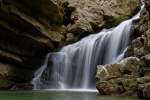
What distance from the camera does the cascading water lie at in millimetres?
12672

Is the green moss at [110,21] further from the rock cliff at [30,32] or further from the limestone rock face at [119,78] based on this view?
the limestone rock face at [119,78]

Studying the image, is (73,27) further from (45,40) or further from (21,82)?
(21,82)

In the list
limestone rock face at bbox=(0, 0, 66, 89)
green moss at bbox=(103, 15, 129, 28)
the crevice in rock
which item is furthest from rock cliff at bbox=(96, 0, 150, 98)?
green moss at bbox=(103, 15, 129, 28)

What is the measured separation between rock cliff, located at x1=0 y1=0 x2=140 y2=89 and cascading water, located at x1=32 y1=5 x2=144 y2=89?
1.26 metres

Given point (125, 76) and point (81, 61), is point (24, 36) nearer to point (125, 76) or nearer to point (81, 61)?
point (81, 61)

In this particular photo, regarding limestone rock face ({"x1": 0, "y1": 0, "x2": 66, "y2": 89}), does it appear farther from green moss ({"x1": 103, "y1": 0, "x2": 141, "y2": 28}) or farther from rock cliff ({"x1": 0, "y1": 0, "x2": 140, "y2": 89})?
green moss ({"x1": 103, "y1": 0, "x2": 141, "y2": 28})

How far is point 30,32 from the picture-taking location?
12281mm

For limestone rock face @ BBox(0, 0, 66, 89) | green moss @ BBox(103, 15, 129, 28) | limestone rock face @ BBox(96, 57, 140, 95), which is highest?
green moss @ BBox(103, 15, 129, 28)

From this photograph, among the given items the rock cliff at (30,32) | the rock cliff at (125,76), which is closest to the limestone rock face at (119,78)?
the rock cliff at (125,76)

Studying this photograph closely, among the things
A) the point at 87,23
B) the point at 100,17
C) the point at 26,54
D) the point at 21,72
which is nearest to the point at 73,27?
the point at 87,23

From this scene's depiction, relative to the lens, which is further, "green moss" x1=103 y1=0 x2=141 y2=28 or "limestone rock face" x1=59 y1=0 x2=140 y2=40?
"green moss" x1=103 y1=0 x2=141 y2=28

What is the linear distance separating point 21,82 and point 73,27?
311 inches

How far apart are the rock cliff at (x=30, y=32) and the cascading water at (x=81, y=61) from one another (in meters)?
1.26

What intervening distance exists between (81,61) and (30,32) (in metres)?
4.97
